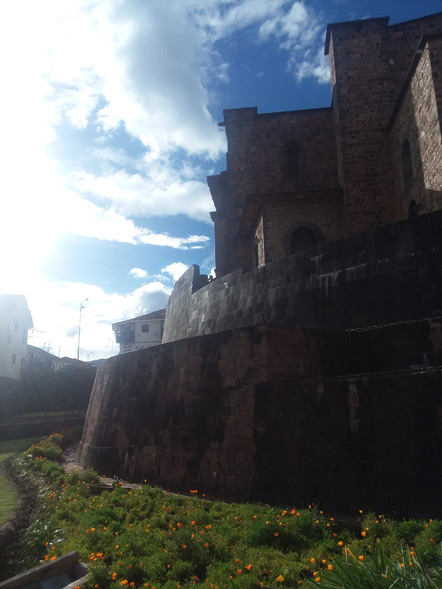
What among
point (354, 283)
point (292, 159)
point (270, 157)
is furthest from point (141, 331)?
point (354, 283)

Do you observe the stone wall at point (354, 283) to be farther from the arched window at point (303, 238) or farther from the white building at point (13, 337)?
the white building at point (13, 337)

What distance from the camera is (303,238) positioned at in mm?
18531

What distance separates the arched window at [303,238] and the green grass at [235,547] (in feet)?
38.7

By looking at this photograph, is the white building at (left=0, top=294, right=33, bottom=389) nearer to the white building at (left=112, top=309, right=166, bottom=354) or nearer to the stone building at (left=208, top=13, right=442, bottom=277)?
the white building at (left=112, top=309, right=166, bottom=354)

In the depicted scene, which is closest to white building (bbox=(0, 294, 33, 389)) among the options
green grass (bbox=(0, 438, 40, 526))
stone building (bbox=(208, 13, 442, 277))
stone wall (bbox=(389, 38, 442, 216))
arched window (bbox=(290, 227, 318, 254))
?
green grass (bbox=(0, 438, 40, 526))

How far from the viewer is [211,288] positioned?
16.6 metres

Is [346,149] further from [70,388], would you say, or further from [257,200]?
[70,388]

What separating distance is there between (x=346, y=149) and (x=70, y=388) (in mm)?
25759

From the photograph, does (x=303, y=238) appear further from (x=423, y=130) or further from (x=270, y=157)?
(x=270, y=157)

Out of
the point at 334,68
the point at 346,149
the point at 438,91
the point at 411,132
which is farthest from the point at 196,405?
the point at 334,68

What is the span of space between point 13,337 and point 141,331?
1635 cm

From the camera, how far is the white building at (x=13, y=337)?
119ft

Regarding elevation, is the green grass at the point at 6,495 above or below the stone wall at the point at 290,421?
below

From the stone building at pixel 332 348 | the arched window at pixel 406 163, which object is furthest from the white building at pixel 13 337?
the arched window at pixel 406 163
